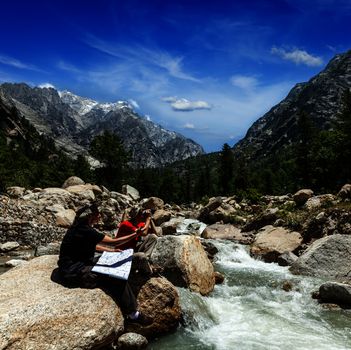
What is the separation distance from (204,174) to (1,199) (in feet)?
312

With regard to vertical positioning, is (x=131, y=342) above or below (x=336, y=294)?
below

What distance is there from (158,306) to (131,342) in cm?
154

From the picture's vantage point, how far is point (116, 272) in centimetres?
1057

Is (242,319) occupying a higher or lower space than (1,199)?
lower

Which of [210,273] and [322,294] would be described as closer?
[322,294]

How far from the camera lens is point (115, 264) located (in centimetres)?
1073

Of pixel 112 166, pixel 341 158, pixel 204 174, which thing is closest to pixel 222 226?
pixel 341 158

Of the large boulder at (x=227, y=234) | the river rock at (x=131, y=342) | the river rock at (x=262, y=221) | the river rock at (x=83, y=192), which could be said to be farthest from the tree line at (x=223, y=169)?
the river rock at (x=131, y=342)

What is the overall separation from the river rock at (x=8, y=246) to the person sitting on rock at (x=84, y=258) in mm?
15253

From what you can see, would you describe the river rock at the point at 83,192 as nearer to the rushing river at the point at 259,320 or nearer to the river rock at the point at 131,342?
the rushing river at the point at 259,320

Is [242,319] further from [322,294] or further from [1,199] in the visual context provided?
[1,199]

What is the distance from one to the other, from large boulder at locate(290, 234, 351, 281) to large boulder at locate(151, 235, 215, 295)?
17.9 ft

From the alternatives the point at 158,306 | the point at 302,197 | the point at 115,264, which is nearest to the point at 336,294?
the point at 158,306

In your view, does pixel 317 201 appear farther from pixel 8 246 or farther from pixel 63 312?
pixel 63 312
